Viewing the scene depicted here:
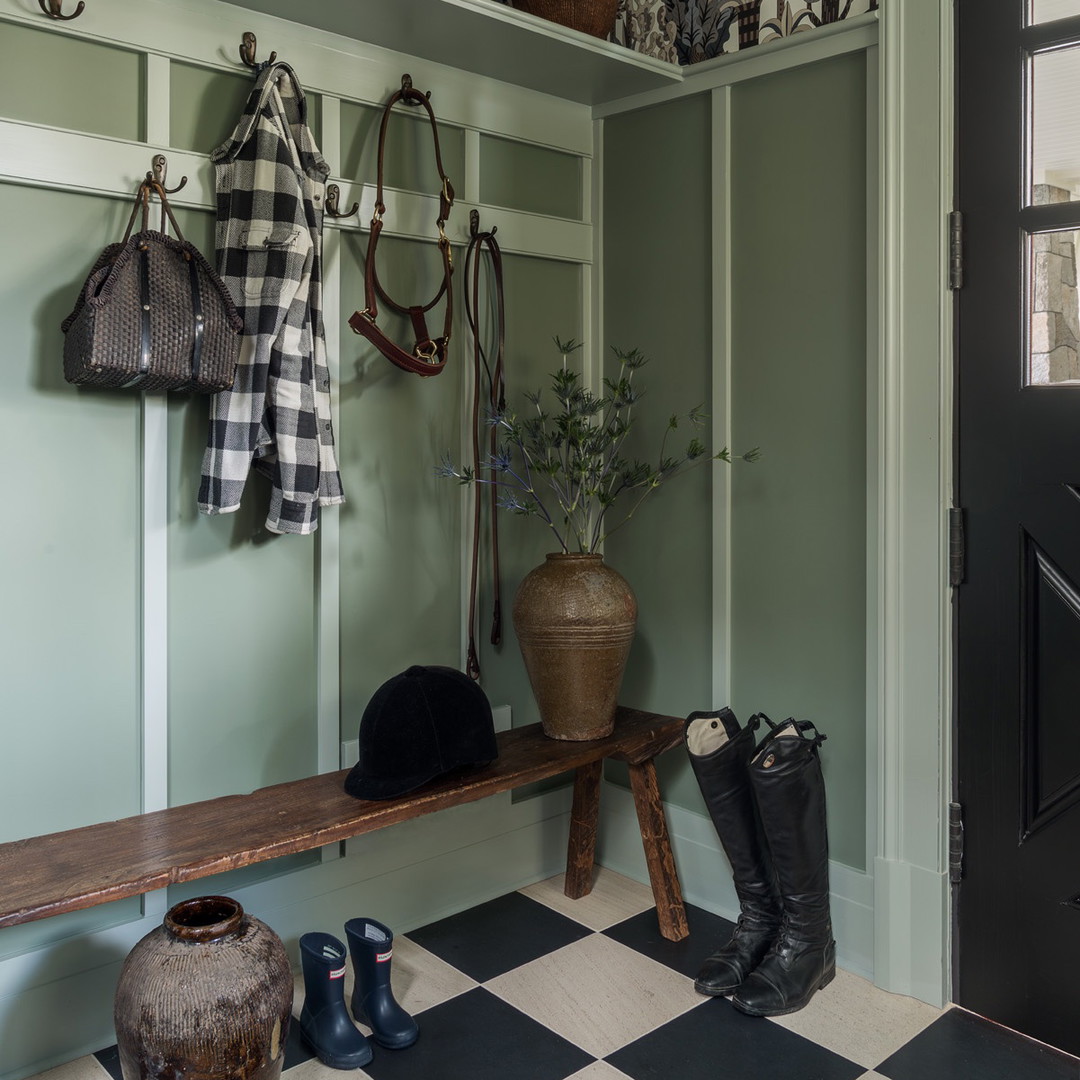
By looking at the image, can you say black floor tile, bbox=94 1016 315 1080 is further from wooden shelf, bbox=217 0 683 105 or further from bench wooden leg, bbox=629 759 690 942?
wooden shelf, bbox=217 0 683 105

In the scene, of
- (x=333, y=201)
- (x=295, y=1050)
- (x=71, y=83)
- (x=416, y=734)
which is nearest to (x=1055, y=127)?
(x=333, y=201)

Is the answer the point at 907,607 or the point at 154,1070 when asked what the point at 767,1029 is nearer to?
the point at 907,607

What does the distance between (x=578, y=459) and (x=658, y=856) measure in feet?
3.16

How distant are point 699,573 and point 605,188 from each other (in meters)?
1.09

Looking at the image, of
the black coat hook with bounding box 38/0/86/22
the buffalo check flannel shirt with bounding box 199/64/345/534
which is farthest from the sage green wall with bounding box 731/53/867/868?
the black coat hook with bounding box 38/0/86/22

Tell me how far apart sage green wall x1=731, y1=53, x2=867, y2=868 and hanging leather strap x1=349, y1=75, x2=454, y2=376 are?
0.70 m

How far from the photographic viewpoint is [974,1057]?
1.93 metres

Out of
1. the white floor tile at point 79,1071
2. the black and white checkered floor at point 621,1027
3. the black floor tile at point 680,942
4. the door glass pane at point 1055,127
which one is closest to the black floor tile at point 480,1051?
the black and white checkered floor at point 621,1027

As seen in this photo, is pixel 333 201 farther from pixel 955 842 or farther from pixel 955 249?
pixel 955 842

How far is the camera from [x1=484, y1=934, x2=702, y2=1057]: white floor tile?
202cm

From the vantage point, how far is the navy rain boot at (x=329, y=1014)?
6.22 feet

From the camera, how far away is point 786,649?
241 cm

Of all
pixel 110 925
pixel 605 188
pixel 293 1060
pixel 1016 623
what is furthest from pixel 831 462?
pixel 110 925

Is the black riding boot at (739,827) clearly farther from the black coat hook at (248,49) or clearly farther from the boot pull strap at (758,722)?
the black coat hook at (248,49)
